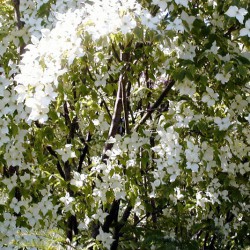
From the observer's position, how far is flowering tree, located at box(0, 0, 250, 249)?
2.46 m

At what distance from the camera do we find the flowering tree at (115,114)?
97.0 inches

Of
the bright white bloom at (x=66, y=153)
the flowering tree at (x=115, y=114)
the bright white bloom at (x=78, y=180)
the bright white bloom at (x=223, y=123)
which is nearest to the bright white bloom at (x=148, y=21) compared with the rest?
the flowering tree at (x=115, y=114)

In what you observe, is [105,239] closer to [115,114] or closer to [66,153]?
[66,153]

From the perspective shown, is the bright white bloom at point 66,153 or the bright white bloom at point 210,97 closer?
the bright white bloom at point 210,97

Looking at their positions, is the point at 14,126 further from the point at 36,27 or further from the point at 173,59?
the point at 173,59

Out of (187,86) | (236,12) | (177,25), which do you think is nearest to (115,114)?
(187,86)

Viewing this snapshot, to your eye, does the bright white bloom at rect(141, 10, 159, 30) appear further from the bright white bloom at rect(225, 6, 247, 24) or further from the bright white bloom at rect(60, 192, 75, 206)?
the bright white bloom at rect(60, 192, 75, 206)

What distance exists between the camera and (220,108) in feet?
11.0

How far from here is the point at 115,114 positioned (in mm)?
3229

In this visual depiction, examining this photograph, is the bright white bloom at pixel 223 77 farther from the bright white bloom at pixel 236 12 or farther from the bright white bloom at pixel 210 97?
the bright white bloom at pixel 236 12

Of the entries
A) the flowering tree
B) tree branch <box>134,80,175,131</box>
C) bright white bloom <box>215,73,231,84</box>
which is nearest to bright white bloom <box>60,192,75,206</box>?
the flowering tree

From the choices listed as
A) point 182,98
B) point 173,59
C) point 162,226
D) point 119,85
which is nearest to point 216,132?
point 182,98

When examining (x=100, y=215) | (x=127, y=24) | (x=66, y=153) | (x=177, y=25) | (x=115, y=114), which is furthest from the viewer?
(x=115, y=114)

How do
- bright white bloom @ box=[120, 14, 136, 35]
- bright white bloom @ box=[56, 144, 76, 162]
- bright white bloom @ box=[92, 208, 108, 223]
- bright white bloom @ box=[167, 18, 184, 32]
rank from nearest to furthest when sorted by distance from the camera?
bright white bloom @ box=[120, 14, 136, 35], bright white bloom @ box=[167, 18, 184, 32], bright white bloom @ box=[56, 144, 76, 162], bright white bloom @ box=[92, 208, 108, 223]
